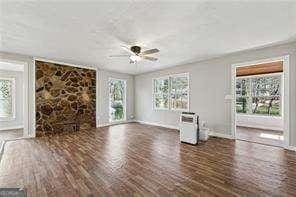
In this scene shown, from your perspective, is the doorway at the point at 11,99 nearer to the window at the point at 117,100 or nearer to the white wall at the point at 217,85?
the window at the point at 117,100

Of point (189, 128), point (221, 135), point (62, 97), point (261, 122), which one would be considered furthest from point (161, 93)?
point (261, 122)

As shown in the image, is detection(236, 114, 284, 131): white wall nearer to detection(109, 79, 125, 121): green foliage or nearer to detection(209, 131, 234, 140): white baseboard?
detection(209, 131, 234, 140): white baseboard

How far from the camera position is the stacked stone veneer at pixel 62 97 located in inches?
224

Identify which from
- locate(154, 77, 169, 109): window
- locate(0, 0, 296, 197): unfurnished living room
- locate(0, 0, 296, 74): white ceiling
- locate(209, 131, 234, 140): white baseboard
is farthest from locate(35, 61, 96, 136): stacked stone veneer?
locate(209, 131, 234, 140): white baseboard

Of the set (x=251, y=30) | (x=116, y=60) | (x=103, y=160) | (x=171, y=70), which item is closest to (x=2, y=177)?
(x=103, y=160)

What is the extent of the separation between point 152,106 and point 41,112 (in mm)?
4424

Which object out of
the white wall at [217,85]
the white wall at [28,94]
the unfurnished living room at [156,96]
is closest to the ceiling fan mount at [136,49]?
the unfurnished living room at [156,96]

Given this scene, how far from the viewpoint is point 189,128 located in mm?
4613

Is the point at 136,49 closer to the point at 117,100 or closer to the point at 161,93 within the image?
the point at 161,93

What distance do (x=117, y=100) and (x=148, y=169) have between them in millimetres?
5758

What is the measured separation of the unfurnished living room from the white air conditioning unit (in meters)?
0.03

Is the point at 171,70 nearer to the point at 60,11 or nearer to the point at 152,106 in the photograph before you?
the point at 152,106

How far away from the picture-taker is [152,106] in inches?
319

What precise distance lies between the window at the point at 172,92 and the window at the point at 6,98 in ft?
19.7
